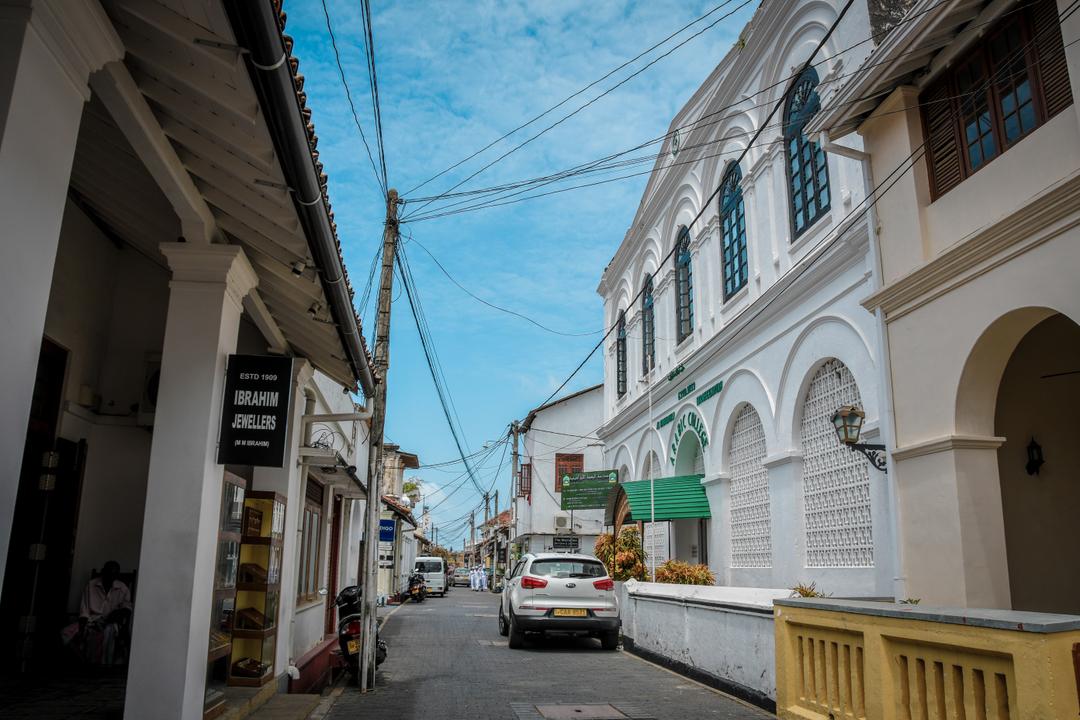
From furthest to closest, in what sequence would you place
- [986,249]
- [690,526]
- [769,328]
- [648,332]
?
[648,332], [690,526], [769,328], [986,249]

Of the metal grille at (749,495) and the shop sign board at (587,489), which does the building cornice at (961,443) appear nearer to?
the metal grille at (749,495)

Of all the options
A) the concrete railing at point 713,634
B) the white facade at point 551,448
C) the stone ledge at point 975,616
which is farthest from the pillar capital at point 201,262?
the white facade at point 551,448

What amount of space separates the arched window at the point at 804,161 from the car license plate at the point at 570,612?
704 cm

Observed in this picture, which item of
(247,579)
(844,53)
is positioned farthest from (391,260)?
(844,53)

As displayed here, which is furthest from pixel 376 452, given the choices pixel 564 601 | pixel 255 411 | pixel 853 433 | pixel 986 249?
pixel 986 249

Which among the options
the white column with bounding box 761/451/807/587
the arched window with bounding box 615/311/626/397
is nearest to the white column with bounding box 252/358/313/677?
the white column with bounding box 761/451/807/587

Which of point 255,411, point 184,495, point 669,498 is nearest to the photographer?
point 184,495

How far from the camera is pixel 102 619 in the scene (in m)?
8.30

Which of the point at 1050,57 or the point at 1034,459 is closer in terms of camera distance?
the point at 1050,57

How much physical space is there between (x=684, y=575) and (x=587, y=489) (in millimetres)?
8659

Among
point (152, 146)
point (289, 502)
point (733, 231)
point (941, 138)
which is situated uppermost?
point (733, 231)

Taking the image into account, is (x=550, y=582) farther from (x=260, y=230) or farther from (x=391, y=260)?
(x=260, y=230)

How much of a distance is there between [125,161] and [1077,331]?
943 cm

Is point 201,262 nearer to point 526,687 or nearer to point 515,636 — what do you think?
point 526,687
